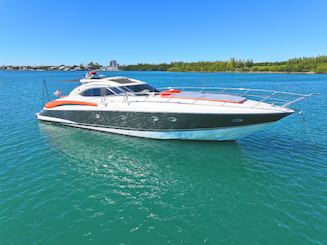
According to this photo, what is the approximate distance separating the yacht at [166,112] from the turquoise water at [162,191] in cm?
73

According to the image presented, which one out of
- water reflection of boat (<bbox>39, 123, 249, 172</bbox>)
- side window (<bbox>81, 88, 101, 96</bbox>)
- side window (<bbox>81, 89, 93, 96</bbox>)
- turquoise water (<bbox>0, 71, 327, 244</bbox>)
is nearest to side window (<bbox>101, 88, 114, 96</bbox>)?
side window (<bbox>81, 88, 101, 96</bbox>)

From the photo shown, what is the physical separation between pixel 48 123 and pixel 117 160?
8.74 meters

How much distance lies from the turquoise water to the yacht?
0.73 metres

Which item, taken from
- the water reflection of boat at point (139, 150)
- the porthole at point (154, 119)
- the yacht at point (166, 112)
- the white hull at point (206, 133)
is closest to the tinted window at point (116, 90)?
the yacht at point (166, 112)

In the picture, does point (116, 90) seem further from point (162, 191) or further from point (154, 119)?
point (162, 191)

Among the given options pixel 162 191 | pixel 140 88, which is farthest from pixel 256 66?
pixel 162 191

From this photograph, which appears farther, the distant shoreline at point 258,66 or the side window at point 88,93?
the distant shoreline at point 258,66

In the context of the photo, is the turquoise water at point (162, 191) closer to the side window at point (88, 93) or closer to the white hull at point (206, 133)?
the white hull at point (206, 133)

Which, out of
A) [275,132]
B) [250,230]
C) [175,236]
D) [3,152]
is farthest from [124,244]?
[275,132]

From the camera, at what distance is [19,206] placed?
7.11 metres

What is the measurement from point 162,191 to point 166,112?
14.7 ft

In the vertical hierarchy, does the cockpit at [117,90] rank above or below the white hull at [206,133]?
above

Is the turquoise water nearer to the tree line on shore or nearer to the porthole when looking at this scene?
the porthole

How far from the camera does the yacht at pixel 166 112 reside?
34.7 feet
